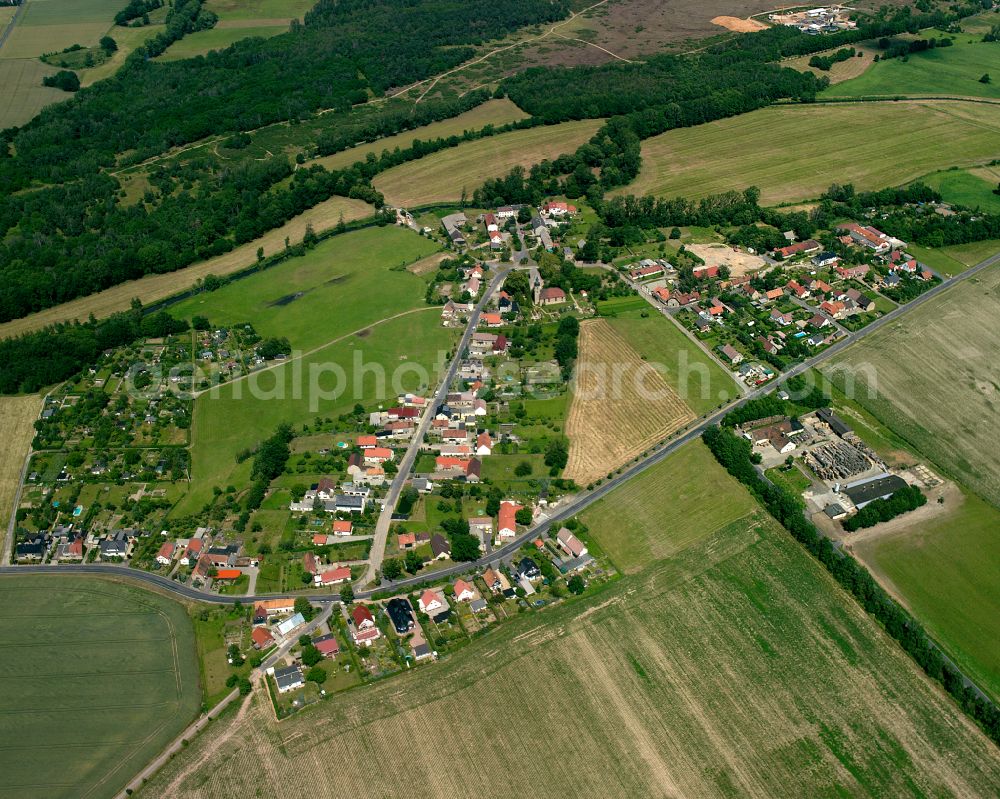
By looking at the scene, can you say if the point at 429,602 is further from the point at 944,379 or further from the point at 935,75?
the point at 935,75

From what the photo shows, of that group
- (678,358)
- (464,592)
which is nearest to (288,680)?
(464,592)

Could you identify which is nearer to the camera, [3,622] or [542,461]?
[3,622]

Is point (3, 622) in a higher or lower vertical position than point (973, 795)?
higher

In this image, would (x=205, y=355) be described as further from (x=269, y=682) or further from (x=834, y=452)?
(x=834, y=452)

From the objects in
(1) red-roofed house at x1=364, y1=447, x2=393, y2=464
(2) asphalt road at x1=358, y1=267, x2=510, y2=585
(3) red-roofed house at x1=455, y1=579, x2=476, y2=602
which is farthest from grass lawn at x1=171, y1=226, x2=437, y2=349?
(3) red-roofed house at x1=455, y1=579, x2=476, y2=602

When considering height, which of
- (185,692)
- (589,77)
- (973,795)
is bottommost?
(973,795)

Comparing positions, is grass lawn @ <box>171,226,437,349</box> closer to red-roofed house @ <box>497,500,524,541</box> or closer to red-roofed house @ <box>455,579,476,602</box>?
red-roofed house @ <box>497,500,524,541</box>

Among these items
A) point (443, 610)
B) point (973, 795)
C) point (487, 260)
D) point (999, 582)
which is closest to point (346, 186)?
point (487, 260)

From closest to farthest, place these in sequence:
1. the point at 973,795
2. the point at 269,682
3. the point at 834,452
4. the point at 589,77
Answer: the point at 973,795, the point at 269,682, the point at 834,452, the point at 589,77
